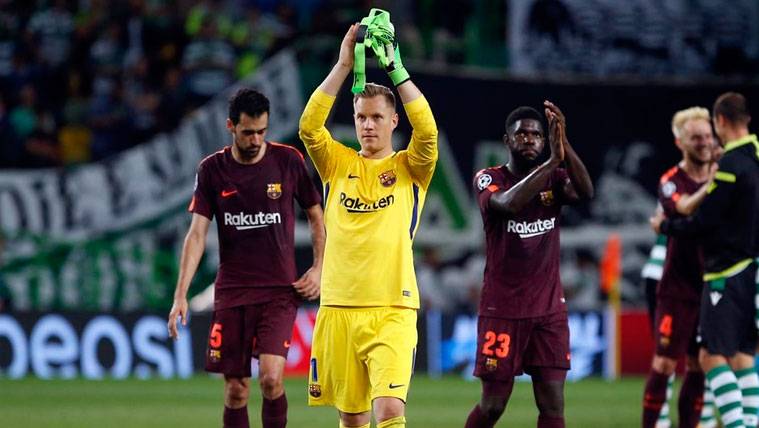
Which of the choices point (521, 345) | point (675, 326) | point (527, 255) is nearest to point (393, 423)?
point (521, 345)

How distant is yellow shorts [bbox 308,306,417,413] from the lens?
7.64 m

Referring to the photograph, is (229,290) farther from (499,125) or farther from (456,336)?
(499,125)

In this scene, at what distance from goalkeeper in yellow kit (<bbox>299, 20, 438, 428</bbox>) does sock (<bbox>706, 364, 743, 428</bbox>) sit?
2367 millimetres

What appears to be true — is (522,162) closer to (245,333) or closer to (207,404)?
(245,333)

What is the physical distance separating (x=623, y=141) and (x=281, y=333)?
1116 cm

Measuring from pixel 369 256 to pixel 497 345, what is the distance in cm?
120

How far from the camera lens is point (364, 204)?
25.8ft

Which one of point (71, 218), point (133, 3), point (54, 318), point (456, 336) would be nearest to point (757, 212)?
point (456, 336)

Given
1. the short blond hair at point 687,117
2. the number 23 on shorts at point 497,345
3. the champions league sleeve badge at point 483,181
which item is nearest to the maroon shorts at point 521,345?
the number 23 on shorts at point 497,345

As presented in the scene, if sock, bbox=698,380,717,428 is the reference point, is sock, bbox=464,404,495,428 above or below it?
above

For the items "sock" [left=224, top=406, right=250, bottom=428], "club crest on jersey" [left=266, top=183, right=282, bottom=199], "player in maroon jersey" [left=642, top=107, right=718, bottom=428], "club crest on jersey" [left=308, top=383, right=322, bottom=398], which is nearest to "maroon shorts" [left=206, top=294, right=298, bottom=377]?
"sock" [left=224, top=406, right=250, bottom=428]

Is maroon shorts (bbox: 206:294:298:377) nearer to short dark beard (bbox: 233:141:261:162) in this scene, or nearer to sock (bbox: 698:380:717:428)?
short dark beard (bbox: 233:141:261:162)

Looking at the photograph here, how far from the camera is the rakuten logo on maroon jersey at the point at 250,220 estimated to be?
29.6ft

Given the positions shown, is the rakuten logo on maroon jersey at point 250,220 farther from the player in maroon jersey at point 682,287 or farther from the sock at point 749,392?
the sock at point 749,392
